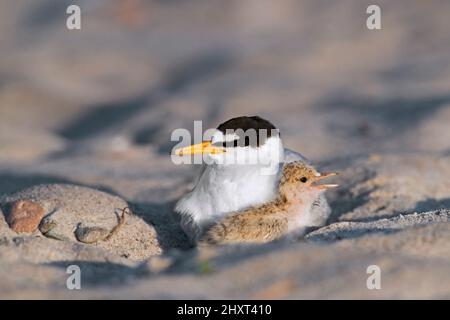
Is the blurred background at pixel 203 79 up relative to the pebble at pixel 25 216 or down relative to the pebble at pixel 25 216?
up
